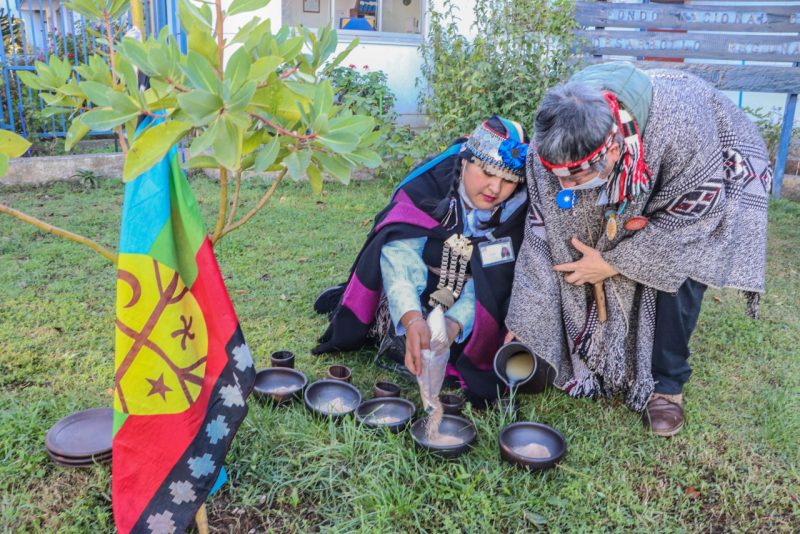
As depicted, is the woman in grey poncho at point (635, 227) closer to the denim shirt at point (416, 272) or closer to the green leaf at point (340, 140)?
→ the denim shirt at point (416, 272)

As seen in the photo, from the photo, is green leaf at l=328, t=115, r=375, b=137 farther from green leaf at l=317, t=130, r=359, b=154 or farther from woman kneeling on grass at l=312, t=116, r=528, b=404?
woman kneeling on grass at l=312, t=116, r=528, b=404

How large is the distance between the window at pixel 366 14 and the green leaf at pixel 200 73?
7.22 metres

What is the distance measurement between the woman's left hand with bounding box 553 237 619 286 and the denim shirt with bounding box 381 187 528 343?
337 millimetres

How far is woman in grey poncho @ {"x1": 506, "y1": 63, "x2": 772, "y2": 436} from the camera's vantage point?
2.26 metres

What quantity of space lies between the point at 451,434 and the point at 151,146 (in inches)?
61.8

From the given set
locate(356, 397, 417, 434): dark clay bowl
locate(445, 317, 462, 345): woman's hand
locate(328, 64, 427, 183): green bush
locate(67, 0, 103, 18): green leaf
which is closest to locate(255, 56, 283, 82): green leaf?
locate(67, 0, 103, 18): green leaf

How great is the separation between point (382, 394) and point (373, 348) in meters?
0.62

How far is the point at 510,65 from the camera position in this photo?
17.9ft

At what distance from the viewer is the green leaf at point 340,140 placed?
147cm

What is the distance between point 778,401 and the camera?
2.87m

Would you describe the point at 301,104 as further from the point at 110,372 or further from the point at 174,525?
the point at 110,372

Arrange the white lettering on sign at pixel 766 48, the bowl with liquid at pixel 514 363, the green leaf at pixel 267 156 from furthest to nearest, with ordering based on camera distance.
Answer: the white lettering on sign at pixel 766 48 < the bowl with liquid at pixel 514 363 < the green leaf at pixel 267 156

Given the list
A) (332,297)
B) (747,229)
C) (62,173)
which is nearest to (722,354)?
(747,229)

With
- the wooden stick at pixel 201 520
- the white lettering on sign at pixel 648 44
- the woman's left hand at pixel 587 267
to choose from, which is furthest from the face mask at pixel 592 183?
the white lettering on sign at pixel 648 44
